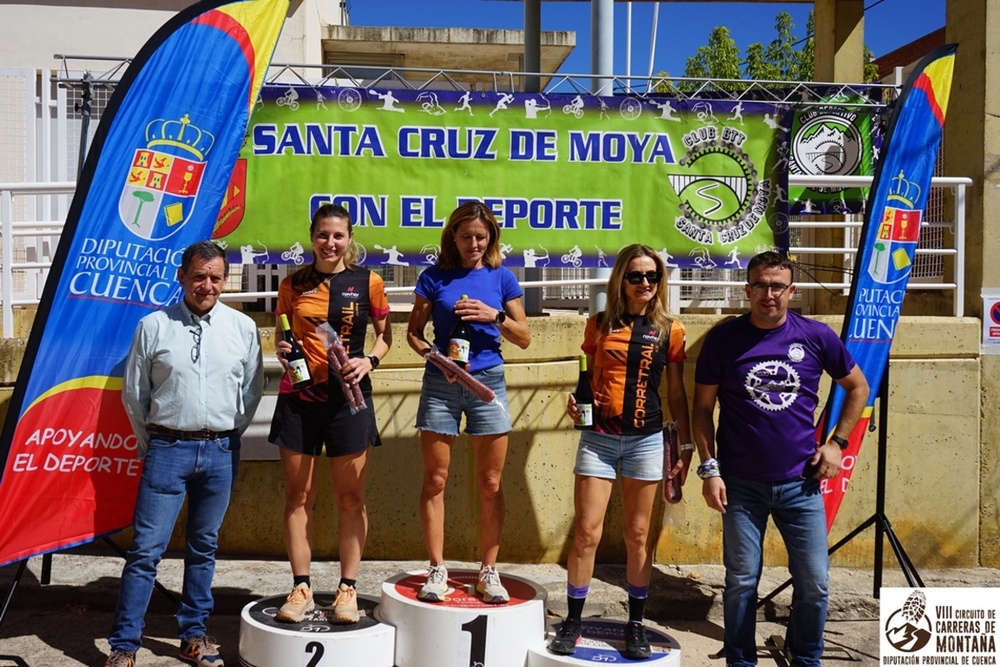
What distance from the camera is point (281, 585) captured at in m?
5.75

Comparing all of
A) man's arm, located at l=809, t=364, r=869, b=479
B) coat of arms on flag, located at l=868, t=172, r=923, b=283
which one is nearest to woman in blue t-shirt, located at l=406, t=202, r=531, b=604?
man's arm, located at l=809, t=364, r=869, b=479

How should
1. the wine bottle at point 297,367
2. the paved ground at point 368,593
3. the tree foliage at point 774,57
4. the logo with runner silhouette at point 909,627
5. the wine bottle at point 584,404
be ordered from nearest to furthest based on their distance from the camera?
1. the wine bottle at point 297,367
2. the wine bottle at point 584,404
3. the logo with runner silhouette at point 909,627
4. the paved ground at point 368,593
5. the tree foliage at point 774,57

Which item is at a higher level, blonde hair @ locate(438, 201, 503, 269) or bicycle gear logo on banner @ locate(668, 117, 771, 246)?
bicycle gear logo on banner @ locate(668, 117, 771, 246)

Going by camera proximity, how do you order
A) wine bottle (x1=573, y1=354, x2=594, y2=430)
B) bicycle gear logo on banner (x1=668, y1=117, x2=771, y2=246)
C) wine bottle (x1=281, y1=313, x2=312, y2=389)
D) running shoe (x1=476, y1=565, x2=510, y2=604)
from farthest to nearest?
1. bicycle gear logo on banner (x1=668, y1=117, x2=771, y2=246)
2. running shoe (x1=476, y1=565, x2=510, y2=604)
3. wine bottle (x1=573, y1=354, x2=594, y2=430)
4. wine bottle (x1=281, y1=313, x2=312, y2=389)

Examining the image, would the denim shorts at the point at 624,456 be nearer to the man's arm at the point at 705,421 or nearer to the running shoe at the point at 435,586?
the man's arm at the point at 705,421

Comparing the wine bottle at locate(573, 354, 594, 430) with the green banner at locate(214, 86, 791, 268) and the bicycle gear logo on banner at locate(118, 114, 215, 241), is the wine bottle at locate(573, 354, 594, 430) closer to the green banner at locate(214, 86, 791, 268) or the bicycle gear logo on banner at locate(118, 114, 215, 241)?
the green banner at locate(214, 86, 791, 268)

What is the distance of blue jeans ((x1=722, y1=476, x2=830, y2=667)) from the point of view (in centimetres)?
436

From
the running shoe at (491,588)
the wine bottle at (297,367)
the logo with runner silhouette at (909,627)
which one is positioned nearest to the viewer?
the wine bottle at (297,367)

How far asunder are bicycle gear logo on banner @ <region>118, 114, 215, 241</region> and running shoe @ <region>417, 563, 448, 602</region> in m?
2.40

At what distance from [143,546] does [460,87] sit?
11.6ft

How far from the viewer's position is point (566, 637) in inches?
180

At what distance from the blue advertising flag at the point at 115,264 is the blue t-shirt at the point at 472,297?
146 cm

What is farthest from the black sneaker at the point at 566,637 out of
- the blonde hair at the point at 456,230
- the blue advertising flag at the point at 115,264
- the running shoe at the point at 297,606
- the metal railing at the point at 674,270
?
the blue advertising flag at the point at 115,264

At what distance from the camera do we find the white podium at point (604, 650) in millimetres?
4383
